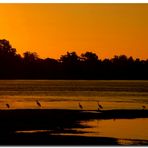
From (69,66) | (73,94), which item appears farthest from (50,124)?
(69,66)

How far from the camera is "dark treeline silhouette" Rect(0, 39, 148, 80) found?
589 centimetres

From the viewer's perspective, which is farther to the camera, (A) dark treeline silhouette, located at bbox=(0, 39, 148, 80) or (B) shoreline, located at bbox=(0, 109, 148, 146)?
(A) dark treeline silhouette, located at bbox=(0, 39, 148, 80)

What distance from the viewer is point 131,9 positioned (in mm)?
5762

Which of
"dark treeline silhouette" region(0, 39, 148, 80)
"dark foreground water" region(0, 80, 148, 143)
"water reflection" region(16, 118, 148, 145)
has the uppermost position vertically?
"dark treeline silhouette" region(0, 39, 148, 80)

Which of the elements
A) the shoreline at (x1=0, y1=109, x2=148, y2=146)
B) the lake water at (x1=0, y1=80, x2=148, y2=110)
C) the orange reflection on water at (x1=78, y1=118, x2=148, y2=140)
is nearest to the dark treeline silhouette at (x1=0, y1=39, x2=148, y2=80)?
the lake water at (x1=0, y1=80, x2=148, y2=110)

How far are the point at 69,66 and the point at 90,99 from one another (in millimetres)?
656

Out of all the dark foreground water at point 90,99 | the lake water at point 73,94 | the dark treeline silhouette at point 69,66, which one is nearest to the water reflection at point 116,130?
the dark foreground water at point 90,99

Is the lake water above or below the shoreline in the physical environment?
above

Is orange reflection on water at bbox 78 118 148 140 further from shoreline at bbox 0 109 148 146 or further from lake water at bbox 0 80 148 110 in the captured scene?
lake water at bbox 0 80 148 110

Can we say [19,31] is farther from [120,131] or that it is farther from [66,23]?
[120,131]

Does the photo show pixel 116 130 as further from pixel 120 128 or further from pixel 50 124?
pixel 50 124

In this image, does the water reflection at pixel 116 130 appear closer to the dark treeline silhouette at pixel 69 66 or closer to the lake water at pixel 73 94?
the lake water at pixel 73 94

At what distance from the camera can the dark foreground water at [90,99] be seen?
5.85 meters

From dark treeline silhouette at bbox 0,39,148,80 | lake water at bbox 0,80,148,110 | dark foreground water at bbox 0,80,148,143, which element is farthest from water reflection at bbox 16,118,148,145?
dark treeline silhouette at bbox 0,39,148,80
